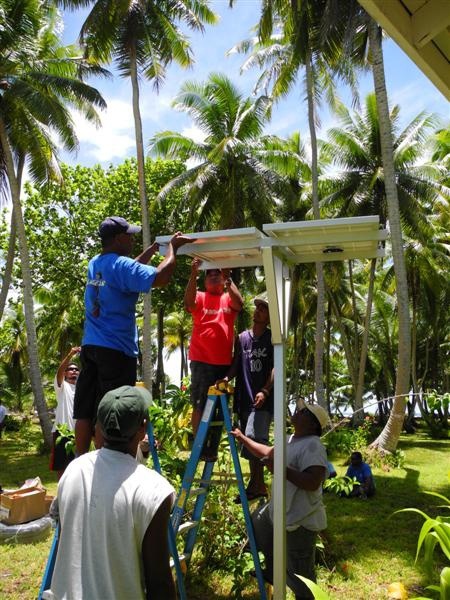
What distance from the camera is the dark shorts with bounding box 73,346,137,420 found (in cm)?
327

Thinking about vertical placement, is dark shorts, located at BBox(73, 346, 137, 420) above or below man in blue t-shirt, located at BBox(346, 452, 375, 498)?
above

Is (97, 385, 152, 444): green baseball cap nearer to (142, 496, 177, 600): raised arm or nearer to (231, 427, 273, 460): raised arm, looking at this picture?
(142, 496, 177, 600): raised arm

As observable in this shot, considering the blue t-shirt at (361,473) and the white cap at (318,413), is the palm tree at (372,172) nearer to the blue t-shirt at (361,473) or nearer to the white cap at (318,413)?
the blue t-shirt at (361,473)

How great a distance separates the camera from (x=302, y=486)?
3590 mm

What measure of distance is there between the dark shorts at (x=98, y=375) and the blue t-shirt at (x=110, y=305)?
0.16ft

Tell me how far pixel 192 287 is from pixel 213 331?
52cm

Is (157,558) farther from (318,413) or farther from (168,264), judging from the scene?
(318,413)

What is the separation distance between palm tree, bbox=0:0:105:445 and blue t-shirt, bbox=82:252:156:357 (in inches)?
500

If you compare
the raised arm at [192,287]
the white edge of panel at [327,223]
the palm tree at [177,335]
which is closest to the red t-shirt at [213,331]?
the raised arm at [192,287]

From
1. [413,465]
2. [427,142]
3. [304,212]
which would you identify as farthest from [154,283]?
[304,212]

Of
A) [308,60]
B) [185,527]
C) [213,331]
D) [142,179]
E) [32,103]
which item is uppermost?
[308,60]

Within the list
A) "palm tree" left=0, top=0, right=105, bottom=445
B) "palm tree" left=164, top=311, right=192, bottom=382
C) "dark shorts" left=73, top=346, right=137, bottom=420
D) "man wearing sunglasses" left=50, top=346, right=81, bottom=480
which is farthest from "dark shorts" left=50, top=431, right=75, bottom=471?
"palm tree" left=164, top=311, right=192, bottom=382

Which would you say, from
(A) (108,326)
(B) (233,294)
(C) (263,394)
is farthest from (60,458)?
(A) (108,326)

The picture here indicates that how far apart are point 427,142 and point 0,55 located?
50.1 feet
